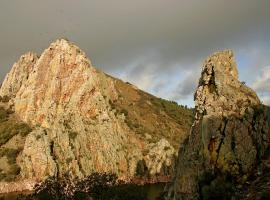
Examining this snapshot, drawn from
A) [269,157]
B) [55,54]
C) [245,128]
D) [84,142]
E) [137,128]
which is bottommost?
[269,157]

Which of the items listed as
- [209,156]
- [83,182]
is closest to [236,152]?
[209,156]

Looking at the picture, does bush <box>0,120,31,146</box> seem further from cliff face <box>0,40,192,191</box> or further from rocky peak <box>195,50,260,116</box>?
rocky peak <box>195,50,260,116</box>

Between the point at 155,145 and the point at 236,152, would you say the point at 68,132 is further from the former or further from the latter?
the point at 236,152

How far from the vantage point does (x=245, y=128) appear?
3559cm

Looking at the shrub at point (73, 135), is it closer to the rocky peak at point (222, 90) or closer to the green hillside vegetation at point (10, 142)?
the green hillside vegetation at point (10, 142)

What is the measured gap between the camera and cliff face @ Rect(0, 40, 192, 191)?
488 feet

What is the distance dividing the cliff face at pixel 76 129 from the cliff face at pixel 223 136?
10686cm

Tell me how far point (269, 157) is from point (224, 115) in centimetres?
499

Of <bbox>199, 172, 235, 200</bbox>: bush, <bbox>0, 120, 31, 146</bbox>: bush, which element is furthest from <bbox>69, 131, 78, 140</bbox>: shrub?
<bbox>199, 172, 235, 200</bbox>: bush

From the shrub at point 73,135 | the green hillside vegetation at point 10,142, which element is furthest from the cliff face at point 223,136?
the green hillside vegetation at point 10,142

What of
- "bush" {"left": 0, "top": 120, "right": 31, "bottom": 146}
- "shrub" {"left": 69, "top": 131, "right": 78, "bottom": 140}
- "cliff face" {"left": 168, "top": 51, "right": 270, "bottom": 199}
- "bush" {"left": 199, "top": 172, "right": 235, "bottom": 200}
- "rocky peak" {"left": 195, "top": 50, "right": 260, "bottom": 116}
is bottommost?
"bush" {"left": 199, "top": 172, "right": 235, "bottom": 200}

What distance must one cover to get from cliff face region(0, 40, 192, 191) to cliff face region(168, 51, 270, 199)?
107 meters

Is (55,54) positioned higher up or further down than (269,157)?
higher up

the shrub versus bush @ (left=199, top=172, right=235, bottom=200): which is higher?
the shrub
